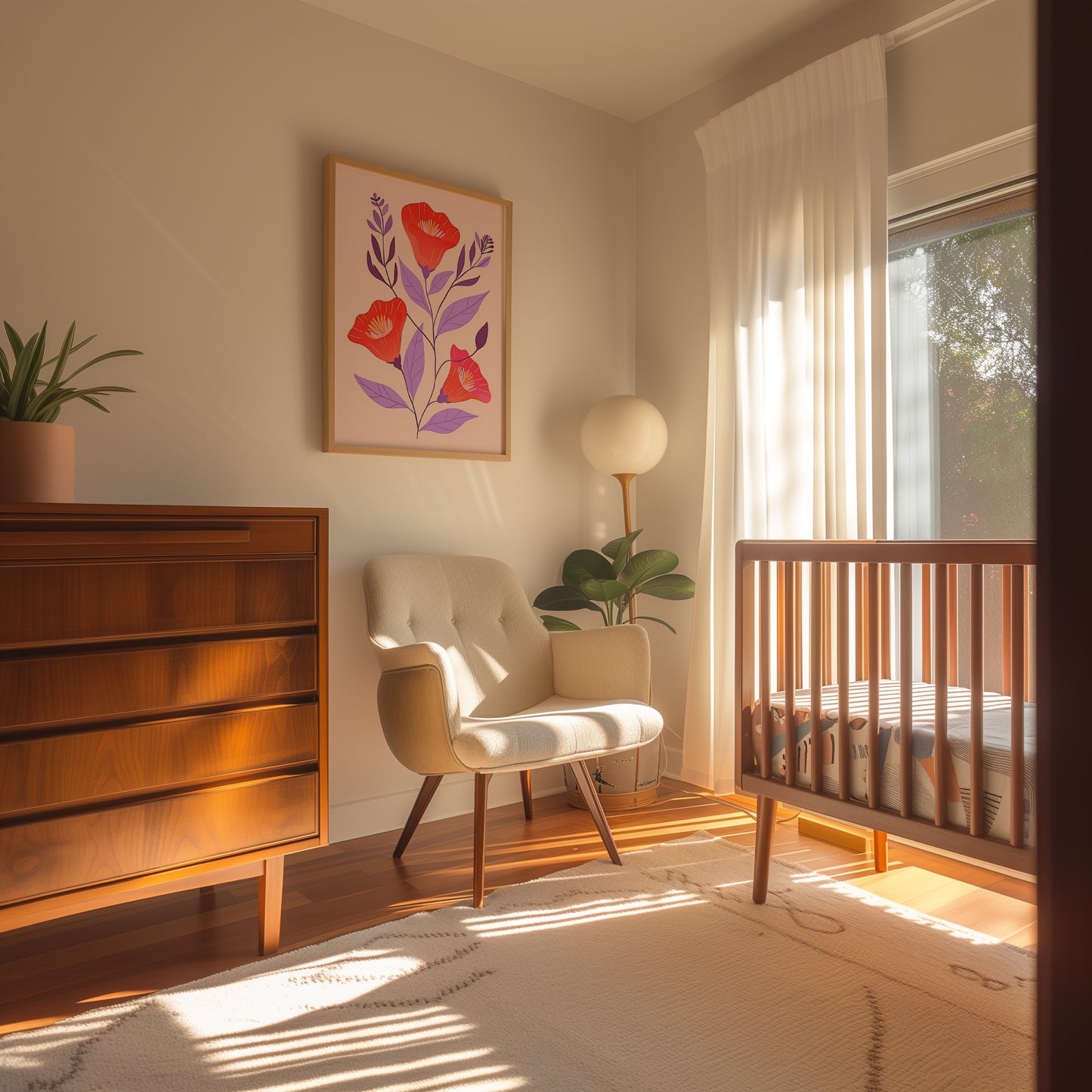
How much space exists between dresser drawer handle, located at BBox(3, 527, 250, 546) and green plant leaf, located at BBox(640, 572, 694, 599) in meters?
1.56

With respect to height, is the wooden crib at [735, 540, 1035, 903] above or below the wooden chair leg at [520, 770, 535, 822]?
above

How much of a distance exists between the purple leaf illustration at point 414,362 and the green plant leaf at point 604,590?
34.1 inches

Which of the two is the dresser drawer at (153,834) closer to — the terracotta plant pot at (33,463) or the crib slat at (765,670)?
the terracotta plant pot at (33,463)

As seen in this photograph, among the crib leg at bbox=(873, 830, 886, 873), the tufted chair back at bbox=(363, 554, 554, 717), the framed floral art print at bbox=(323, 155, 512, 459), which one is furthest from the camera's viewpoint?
the framed floral art print at bbox=(323, 155, 512, 459)

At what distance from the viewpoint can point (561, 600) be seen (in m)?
2.97

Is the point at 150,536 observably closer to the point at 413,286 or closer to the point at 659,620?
the point at 413,286

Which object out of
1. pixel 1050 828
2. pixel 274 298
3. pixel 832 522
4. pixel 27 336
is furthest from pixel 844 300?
pixel 1050 828

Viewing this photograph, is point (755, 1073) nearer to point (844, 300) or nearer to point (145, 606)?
point (145, 606)

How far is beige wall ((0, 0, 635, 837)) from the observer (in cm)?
217

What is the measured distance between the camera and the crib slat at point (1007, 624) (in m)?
1.62

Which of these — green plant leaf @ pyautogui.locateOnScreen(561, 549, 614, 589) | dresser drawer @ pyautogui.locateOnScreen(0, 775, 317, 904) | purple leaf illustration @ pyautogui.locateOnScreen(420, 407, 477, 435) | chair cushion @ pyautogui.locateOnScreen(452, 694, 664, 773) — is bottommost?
dresser drawer @ pyautogui.locateOnScreen(0, 775, 317, 904)

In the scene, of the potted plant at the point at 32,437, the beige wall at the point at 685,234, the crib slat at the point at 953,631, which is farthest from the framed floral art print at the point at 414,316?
the crib slat at the point at 953,631

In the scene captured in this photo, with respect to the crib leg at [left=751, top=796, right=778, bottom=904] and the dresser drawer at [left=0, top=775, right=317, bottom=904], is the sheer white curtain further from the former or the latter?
the dresser drawer at [left=0, top=775, right=317, bottom=904]

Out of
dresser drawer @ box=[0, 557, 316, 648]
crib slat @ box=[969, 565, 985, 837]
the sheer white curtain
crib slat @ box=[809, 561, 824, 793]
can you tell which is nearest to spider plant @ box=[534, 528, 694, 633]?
the sheer white curtain
